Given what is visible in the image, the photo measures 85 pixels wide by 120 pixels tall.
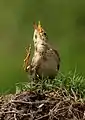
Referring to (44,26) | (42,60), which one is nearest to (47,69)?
(42,60)

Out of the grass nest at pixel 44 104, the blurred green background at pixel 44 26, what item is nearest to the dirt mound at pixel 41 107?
the grass nest at pixel 44 104

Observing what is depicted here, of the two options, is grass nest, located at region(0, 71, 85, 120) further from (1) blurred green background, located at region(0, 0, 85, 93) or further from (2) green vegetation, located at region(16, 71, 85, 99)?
(1) blurred green background, located at region(0, 0, 85, 93)

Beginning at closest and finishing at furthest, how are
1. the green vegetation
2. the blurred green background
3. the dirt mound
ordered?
the dirt mound → the green vegetation → the blurred green background

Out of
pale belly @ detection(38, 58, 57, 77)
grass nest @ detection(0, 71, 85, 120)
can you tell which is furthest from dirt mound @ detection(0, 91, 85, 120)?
pale belly @ detection(38, 58, 57, 77)

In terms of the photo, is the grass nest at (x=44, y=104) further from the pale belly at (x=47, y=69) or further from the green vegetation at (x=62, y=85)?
the pale belly at (x=47, y=69)

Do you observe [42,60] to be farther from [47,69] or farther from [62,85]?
[62,85]

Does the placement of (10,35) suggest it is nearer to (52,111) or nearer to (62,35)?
(62,35)

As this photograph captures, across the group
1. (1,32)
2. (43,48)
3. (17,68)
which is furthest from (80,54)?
(43,48)
